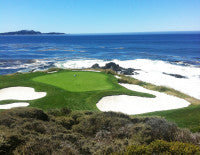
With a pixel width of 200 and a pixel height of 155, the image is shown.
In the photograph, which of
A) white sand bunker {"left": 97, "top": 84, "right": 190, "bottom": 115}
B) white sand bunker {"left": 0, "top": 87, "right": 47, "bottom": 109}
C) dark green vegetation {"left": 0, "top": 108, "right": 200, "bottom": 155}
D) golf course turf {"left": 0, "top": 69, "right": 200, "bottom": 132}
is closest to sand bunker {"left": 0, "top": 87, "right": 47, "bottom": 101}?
white sand bunker {"left": 0, "top": 87, "right": 47, "bottom": 109}

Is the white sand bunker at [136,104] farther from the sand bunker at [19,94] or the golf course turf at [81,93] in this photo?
the sand bunker at [19,94]

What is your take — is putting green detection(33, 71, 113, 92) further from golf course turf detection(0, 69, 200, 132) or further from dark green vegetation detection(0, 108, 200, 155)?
dark green vegetation detection(0, 108, 200, 155)

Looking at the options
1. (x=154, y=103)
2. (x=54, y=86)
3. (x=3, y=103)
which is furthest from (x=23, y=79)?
(x=154, y=103)

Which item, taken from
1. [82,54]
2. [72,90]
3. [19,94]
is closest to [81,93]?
[72,90]

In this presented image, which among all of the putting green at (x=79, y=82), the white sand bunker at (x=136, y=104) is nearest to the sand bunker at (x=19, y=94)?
the putting green at (x=79, y=82)

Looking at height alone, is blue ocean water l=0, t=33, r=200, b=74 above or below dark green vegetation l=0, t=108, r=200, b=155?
below

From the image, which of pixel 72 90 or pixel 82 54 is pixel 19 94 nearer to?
pixel 72 90

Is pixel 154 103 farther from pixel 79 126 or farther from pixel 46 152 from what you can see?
pixel 46 152
